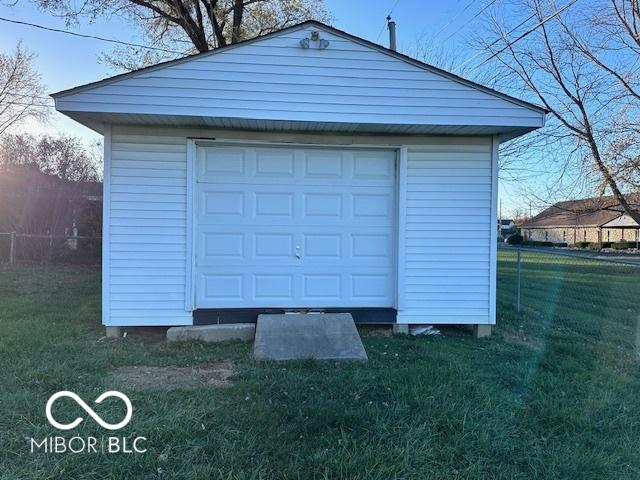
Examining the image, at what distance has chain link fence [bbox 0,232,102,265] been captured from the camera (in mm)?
14734

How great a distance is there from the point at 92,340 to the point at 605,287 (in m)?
11.4

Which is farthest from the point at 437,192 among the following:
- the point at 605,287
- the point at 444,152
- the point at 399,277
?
the point at 605,287

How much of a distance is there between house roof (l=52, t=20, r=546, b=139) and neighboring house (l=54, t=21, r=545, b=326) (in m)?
0.02

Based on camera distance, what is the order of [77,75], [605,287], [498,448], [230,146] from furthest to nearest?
[77,75]
[605,287]
[230,146]
[498,448]

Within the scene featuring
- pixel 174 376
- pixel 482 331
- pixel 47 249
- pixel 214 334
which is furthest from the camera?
pixel 47 249

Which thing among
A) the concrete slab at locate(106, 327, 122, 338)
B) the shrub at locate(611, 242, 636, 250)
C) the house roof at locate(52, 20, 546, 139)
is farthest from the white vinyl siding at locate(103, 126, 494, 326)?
the shrub at locate(611, 242, 636, 250)

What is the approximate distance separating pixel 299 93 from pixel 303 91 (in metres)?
0.05

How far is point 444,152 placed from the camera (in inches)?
242

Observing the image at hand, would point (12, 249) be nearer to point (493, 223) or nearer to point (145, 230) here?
point (145, 230)

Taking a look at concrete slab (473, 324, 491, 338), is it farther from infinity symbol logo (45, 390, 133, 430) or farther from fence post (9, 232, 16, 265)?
fence post (9, 232, 16, 265)

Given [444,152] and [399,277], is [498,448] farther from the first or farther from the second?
[444,152]

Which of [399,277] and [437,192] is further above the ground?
[437,192]

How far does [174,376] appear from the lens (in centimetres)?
436

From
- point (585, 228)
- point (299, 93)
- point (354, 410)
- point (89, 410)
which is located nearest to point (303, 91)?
point (299, 93)
